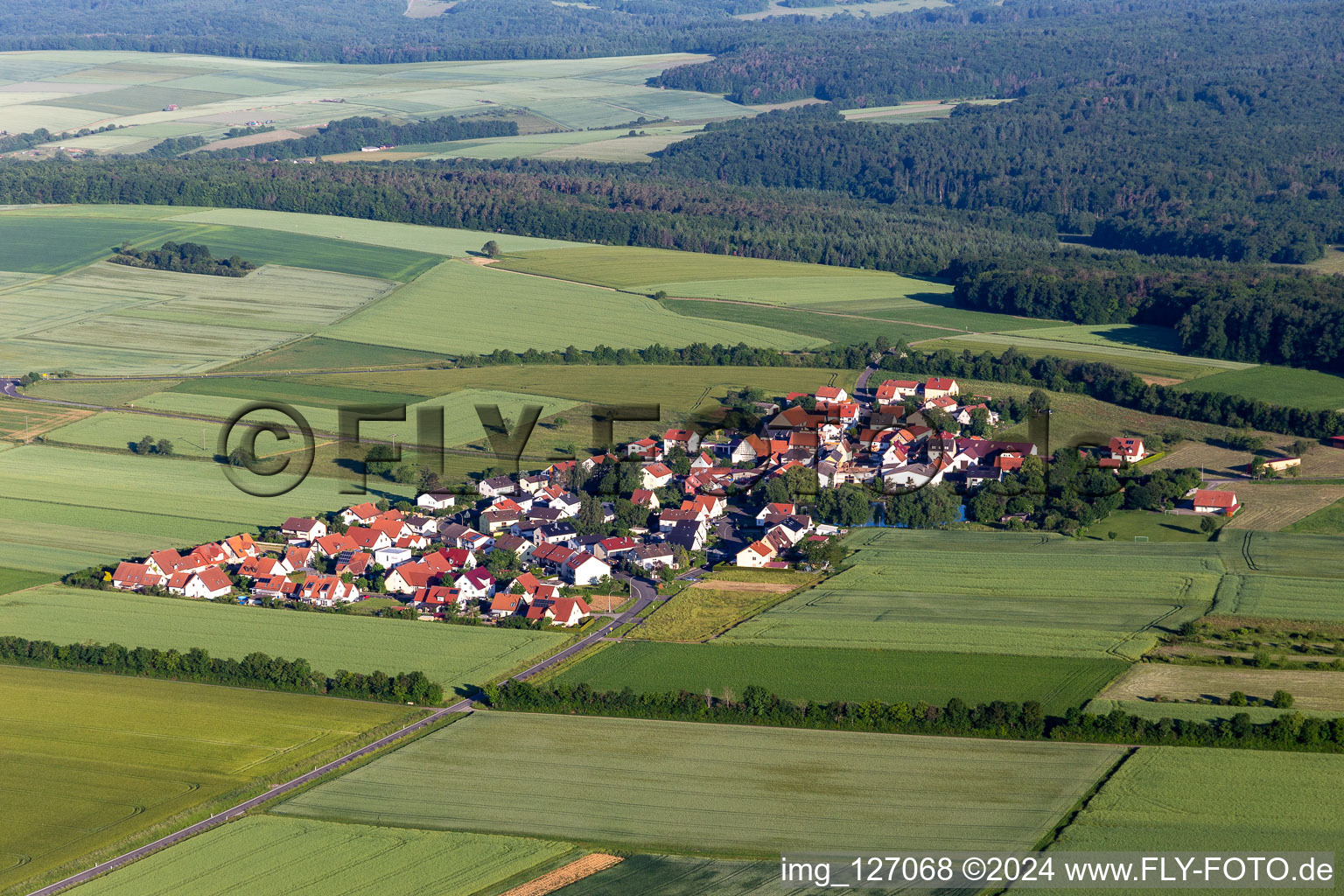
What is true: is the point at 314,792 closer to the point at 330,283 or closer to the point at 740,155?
the point at 330,283

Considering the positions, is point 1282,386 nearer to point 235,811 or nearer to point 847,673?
point 847,673

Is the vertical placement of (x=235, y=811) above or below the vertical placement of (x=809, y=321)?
A: below

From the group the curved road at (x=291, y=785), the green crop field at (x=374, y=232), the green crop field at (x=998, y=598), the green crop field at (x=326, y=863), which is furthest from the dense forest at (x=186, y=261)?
the green crop field at (x=326, y=863)

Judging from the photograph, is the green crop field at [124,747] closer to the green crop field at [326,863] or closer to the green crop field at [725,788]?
the green crop field at [326,863]

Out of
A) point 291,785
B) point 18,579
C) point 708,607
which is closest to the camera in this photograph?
point 291,785

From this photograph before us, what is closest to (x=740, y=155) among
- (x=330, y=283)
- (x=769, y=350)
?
(x=330, y=283)

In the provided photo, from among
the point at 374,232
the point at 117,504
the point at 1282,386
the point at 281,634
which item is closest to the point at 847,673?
the point at 281,634
